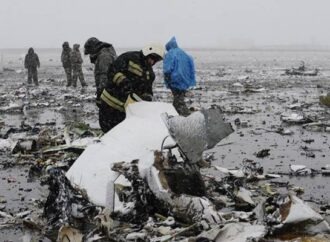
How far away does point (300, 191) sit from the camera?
6289 mm

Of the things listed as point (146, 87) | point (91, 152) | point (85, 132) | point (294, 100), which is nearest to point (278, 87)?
point (294, 100)

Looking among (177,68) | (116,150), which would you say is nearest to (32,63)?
(177,68)

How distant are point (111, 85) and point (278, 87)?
14.2 metres

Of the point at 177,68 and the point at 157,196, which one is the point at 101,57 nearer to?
the point at 177,68

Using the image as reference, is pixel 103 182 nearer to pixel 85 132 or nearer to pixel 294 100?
pixel 85 132

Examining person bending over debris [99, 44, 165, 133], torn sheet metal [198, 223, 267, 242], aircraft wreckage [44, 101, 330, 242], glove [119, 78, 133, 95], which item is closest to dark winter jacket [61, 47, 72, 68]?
person bending over debris [99, 44, 165, 133]

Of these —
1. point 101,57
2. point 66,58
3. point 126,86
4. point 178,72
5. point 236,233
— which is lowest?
point 66,58

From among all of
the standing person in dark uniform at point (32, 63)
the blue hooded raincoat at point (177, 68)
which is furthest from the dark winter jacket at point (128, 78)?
the standing person in dark uniform at point (32, 63)

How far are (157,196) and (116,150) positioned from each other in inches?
26.6

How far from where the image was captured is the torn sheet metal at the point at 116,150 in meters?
5.20

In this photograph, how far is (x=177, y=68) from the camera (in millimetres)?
10078

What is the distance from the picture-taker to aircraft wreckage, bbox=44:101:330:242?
4477 mm

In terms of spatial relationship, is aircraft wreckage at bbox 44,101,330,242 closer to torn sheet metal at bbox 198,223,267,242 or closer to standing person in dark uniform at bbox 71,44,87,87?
torn sheet metal at bbox 198,223,267,242

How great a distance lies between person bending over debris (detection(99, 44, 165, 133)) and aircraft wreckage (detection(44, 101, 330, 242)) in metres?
0.80
